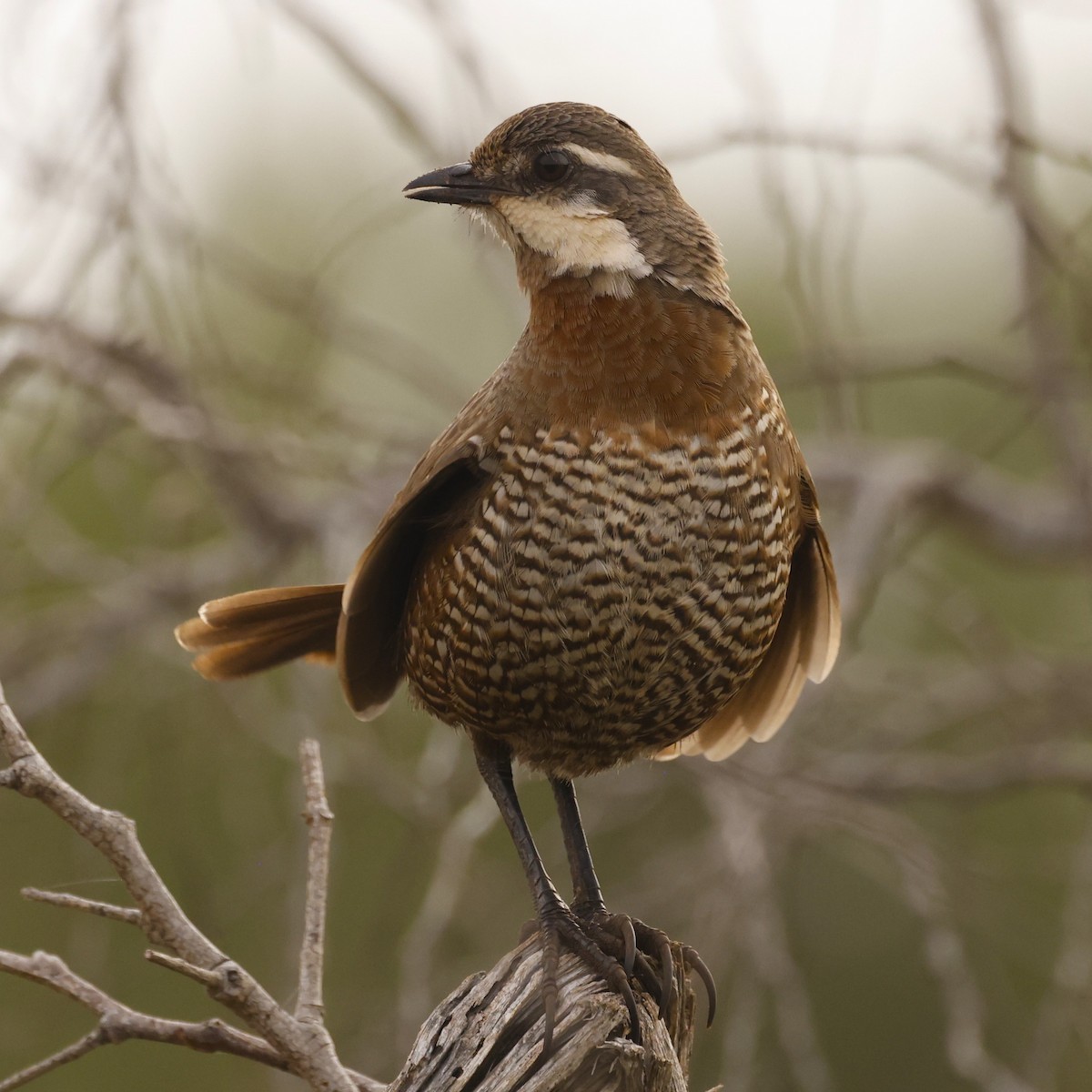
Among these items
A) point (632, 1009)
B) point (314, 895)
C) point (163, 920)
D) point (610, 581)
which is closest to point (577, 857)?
point (632, 1009)

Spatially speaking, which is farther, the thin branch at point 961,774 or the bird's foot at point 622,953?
the thin branch at point 961,774

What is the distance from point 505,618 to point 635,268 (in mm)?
694

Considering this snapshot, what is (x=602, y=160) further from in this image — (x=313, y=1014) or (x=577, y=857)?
(x=313, y=1014)

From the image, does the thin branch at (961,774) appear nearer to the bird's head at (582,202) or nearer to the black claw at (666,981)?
the black claw at (666,981)

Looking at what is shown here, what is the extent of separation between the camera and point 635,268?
2.74 m

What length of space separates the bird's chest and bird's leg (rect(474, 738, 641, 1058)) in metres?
0.22

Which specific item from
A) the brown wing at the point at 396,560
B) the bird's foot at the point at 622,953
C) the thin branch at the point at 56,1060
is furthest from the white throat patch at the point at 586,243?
the thin branch at the point at 56,1060

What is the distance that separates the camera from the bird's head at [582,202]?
9.05ft

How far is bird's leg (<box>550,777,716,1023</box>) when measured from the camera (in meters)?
2.54

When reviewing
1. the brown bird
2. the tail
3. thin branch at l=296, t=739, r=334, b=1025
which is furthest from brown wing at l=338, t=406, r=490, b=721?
thin branch at l=296, t=739, r=334, b=1025

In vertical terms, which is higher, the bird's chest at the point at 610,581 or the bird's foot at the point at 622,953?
the bird's chest at the point at 610,581

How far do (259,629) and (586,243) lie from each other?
1.04 meters

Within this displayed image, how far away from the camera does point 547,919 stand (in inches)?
102

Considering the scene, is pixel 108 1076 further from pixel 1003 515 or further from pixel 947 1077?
pixel 1003 515
